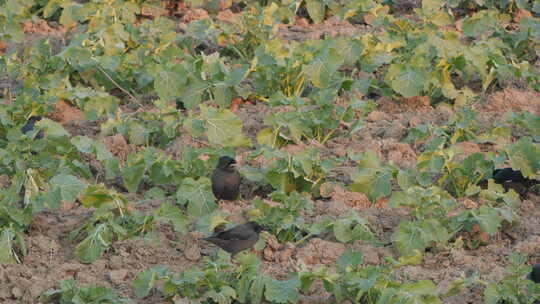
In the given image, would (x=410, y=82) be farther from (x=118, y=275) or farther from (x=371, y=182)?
(x=118, y=275)

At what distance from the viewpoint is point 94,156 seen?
5734mm

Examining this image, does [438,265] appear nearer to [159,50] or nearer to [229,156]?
[229,156]

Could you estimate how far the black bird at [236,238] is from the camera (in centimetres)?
471

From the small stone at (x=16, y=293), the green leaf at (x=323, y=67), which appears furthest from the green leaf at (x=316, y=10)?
the small stone at (x=16, y=293)

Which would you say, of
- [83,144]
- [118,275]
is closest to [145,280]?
[118,275]

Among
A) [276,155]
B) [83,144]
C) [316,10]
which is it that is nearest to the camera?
[276,155]

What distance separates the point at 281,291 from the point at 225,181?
105cm

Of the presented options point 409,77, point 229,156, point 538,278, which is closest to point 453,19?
point 409,77

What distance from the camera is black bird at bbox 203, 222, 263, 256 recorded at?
15.4 feet

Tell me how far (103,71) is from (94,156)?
0.86 meters

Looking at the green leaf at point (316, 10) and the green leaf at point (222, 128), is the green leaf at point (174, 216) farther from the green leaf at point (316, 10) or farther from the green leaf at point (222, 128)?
the green leaf at point (316, 10)

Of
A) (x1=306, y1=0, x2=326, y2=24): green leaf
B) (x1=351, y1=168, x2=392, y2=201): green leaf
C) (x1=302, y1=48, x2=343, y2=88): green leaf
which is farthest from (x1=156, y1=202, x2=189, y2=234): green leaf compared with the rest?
(x1=306, y1=0, x2=326, y2=24): green leaf

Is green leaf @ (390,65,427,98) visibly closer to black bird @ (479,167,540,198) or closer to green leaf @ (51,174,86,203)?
black bird @ (479,167,540,198)

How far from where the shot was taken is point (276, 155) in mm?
5074
